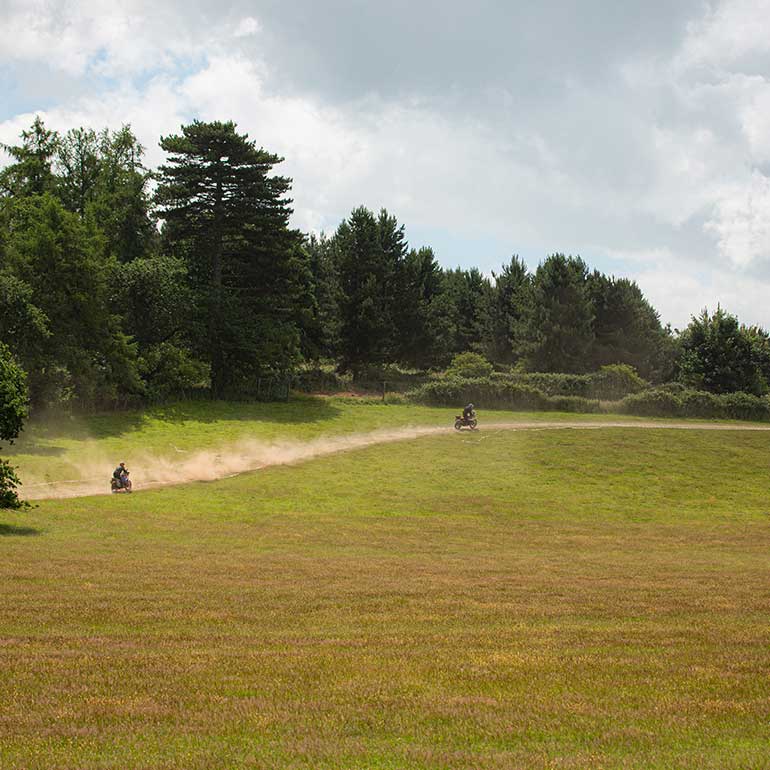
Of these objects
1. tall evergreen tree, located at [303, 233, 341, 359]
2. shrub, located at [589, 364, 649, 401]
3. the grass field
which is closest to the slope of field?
shrub, located at [589, 364, 649, 401]

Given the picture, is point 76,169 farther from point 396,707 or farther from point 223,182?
point 396,707

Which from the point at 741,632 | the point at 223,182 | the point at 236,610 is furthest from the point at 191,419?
the point at 741,632

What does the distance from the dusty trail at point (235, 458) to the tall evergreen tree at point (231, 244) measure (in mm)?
13902

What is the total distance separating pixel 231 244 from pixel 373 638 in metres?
53.4

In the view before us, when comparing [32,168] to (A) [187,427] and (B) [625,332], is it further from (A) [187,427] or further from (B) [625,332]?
(B) [625,332]

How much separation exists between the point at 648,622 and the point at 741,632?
1365 mm

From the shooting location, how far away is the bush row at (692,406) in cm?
6119

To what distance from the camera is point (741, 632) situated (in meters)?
11.7

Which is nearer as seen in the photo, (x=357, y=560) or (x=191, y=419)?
(x=357, y=560)

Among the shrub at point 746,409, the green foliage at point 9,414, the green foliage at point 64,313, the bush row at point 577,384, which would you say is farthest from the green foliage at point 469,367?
the green foliage at point 9,414

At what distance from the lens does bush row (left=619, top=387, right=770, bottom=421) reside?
6119 cm

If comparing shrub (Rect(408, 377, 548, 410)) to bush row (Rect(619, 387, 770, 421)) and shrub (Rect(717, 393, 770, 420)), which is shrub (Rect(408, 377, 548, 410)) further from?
shrub (Rect(717, 393, 770, 420))

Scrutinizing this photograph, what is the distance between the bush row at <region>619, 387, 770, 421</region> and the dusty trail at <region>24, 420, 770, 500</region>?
24.7ft

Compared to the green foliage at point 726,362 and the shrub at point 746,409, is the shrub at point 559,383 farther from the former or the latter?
the green foliage at point 726,362
